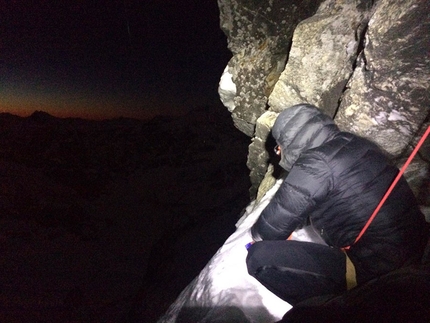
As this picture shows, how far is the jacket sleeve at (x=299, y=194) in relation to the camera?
7.11 ft

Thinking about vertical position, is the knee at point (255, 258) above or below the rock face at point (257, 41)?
below

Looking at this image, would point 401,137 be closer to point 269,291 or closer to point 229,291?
point 269,291

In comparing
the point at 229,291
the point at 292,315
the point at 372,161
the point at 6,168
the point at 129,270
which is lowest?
the point at 129,270

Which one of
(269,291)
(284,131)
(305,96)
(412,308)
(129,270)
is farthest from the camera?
(129,270)

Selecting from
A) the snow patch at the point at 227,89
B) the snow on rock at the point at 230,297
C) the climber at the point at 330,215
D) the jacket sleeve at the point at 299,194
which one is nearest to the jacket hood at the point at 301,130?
the climber at the point at 330,215

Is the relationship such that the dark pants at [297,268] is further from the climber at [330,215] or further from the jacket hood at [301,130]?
the jacket hood at [301,130]

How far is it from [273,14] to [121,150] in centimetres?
4332

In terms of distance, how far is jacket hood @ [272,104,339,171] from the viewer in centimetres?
245

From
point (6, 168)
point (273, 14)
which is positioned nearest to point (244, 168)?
point (6, 168)

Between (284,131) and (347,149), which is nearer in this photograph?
(347,149)

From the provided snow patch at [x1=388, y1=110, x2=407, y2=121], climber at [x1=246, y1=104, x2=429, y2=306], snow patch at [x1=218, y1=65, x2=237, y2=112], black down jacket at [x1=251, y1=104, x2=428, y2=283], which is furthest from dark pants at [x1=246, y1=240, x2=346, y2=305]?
snow patch at [x1=218, y1=65, x2=237, y2=112]

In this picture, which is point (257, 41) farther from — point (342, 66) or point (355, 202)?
point (355, 202)

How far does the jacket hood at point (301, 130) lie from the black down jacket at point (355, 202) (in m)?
0.02

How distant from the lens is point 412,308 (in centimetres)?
124
